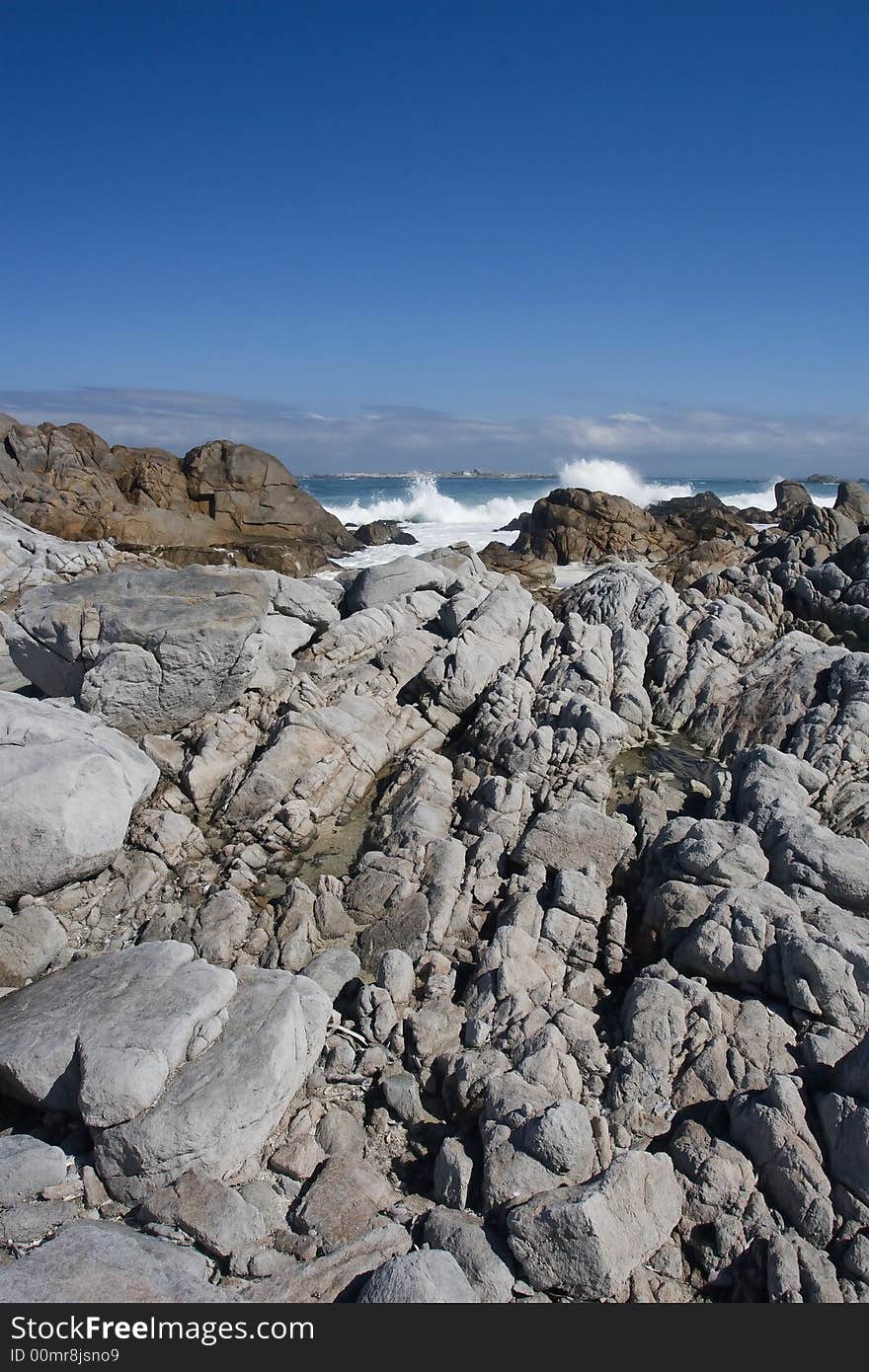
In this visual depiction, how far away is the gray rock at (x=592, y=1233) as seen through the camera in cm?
452

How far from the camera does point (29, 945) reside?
712 cm

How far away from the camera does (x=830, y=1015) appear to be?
18.9ft

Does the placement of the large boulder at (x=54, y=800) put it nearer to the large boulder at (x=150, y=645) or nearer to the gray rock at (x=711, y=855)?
the large boulder at (x=150, y=645)

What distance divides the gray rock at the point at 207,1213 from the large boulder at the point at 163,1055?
0.10 m

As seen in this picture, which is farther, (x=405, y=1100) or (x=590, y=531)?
(x=590, y=531)

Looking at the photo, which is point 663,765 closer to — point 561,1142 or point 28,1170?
point 561,1142

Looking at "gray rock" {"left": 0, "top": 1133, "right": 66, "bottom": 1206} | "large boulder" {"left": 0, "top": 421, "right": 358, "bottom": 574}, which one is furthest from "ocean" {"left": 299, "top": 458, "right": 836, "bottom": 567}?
"gray rock" {"left": 0, "top": 1133, "right": 66, "bottom": 1206}

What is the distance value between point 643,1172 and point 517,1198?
2.56 ft

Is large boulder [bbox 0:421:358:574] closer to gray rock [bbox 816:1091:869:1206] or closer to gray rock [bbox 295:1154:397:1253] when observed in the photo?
gray rock [bbox 295:1154:397:1253]

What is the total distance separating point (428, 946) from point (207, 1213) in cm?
289

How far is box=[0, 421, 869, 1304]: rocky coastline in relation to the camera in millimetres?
4781

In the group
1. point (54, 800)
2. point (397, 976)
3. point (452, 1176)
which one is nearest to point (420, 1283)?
Result: point (452, 1176)

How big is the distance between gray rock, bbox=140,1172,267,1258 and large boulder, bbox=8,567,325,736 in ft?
19.6

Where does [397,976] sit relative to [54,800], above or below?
below
